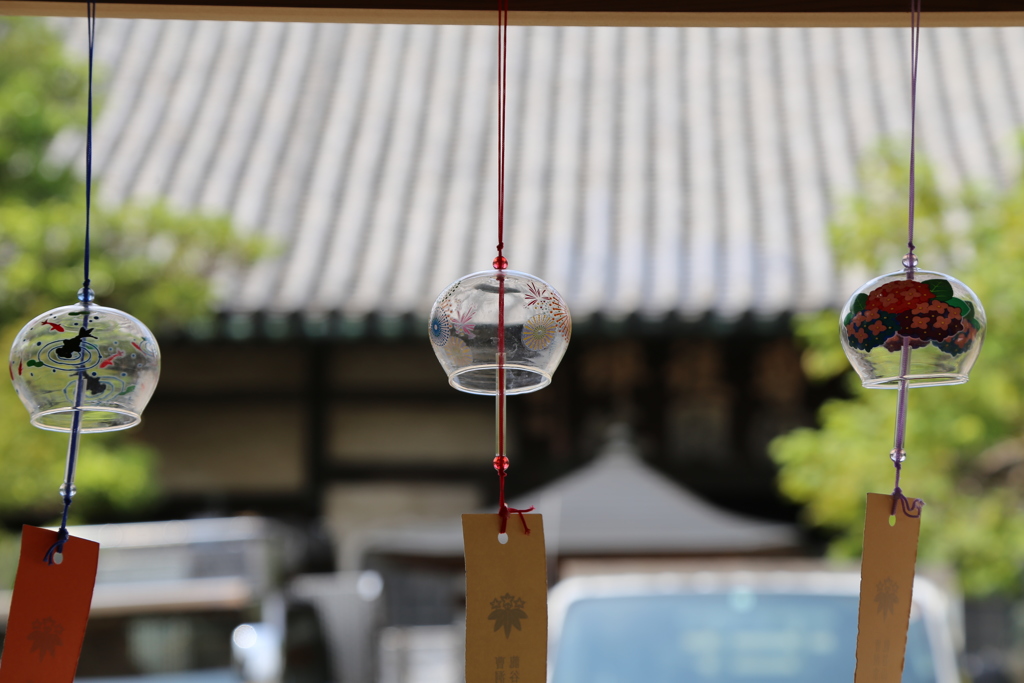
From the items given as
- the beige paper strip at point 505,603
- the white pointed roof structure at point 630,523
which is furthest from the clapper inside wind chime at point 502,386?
the white pointed roof structure at point 630,523

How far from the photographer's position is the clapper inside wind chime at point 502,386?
111cm

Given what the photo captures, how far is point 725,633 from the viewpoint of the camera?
2.91m

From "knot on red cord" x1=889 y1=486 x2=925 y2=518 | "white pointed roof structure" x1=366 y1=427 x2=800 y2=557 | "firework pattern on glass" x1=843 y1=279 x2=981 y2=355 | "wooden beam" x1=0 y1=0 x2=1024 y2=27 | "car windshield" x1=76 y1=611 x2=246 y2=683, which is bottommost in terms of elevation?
"car windshield" x1=76 y1=611 x2=246 y2=683

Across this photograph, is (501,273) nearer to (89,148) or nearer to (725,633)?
(89,148)

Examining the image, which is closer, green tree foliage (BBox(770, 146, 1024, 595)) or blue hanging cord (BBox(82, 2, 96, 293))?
blue hanging cord (BBox(82, 2, 96, 293))

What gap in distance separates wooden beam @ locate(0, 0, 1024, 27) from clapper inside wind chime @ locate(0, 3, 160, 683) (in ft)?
0.34

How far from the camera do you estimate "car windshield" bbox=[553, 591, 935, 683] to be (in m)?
2.81

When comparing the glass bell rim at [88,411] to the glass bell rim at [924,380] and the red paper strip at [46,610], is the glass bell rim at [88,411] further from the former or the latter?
the glass bell rim at [924,380]

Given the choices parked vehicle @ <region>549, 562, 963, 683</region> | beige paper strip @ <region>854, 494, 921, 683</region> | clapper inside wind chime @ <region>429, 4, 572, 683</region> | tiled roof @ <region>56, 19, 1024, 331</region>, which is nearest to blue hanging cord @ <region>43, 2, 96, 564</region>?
clapper inside wind chime @ <region>429, 4, 572, 683</region>

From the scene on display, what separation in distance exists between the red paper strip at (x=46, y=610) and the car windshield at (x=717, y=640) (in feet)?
6.12

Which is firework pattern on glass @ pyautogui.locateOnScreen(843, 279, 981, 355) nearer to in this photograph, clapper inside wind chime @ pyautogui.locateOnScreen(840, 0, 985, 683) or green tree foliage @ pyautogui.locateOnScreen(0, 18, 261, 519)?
clapper inside wind chime @ pyautogui.locateOnScreen(840, 0, 985, 683)

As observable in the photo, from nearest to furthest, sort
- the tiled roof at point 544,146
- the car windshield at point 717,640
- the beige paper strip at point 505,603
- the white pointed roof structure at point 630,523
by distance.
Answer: the beige paper strip at point 505,603 → the car windshield at point 717,640 → the white pointed roof structure at point 630,523 → the tiled roof at point 544,146

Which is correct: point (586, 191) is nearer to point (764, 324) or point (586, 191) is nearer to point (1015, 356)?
point (764, 324)

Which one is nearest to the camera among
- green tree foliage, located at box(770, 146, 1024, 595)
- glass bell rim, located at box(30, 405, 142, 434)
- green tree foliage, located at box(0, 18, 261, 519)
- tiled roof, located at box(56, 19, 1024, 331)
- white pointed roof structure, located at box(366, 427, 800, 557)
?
glass bell rim, located at box(30, 405, 142, 434)
